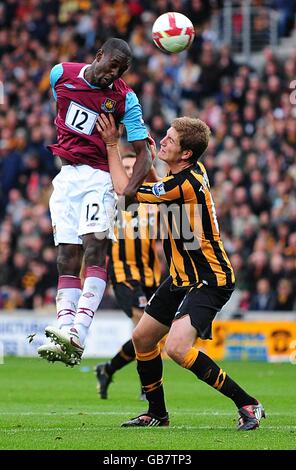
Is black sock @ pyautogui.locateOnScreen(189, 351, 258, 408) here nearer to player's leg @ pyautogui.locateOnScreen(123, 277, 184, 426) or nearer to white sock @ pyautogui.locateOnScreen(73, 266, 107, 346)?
player's leg @ pyautogui.locateOnScreen(123, 277, 184, 426)

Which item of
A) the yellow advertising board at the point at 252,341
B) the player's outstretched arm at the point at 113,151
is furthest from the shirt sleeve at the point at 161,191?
the yellow advertising board at the point at 252,341

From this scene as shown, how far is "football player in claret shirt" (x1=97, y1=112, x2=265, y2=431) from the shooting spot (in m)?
8.73

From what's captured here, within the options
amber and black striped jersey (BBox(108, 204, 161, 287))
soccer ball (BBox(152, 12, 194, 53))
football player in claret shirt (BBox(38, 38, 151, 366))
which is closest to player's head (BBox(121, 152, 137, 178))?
amber and black striped jersey (BBox(108, 204, 161, 287))

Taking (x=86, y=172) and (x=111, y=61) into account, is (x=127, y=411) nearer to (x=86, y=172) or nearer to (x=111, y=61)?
(x=86, y=172)

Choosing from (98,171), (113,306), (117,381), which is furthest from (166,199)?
(113,306)

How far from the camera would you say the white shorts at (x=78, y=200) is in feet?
29.6

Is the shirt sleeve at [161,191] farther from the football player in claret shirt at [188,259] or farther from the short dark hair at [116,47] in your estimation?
the short dark hair at [116,47]

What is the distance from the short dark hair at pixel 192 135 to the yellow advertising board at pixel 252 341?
9.93 metres

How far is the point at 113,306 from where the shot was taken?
809 inches

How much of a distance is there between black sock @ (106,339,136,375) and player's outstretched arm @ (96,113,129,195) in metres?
3.51

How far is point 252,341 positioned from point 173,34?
10.1 metres

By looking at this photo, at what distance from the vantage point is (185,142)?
29.1 ft
